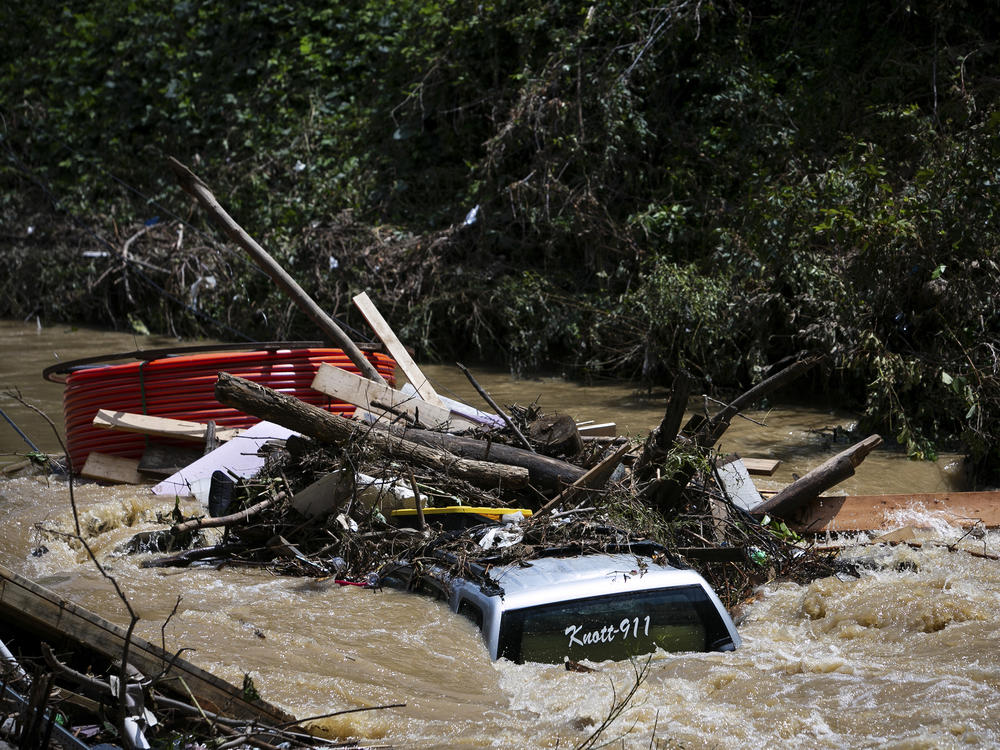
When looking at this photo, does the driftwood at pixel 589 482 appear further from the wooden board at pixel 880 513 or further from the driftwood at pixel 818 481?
the wooden board at pixel 880 513

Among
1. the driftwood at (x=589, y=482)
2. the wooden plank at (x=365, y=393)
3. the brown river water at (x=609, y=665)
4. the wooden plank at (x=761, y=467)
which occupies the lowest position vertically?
the brown river water at (x=609, y=665)

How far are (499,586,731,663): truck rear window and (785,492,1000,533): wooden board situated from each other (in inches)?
90.6

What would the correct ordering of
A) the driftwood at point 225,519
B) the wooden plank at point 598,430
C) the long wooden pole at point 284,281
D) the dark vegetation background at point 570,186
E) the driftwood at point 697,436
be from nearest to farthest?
the driftwood at point 697,436 → the driftwood at point 225,519 → the wooden plank at point 598,430 → the long wooden pole at point 284,281 → the dark vegetation background at point 570,186

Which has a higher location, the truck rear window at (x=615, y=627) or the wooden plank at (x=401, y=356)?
the wooden plank at (x=401, y=356)

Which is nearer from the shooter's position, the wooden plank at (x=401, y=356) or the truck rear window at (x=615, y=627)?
the truck rear window at (x=615, y=627)

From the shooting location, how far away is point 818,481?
6477 millimetres

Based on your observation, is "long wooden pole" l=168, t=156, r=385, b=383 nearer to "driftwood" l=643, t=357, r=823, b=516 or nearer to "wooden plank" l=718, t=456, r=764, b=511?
"wooden plank" l=718, t=456, r=764, b=511

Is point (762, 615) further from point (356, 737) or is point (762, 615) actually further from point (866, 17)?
point (866, 17)

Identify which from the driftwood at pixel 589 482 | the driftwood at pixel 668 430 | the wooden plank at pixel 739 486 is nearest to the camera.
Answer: the driftwood at pixel 668 430

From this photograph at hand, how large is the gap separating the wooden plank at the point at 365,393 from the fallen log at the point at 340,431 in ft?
3.67

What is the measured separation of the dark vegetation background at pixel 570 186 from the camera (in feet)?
32.8

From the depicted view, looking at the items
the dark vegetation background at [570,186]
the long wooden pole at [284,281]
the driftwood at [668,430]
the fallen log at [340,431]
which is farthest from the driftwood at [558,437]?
the dark vegetation background at [570,186]

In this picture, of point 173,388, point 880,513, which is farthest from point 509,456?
point 173,388

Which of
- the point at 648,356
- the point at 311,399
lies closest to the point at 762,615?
the point at 311,399
